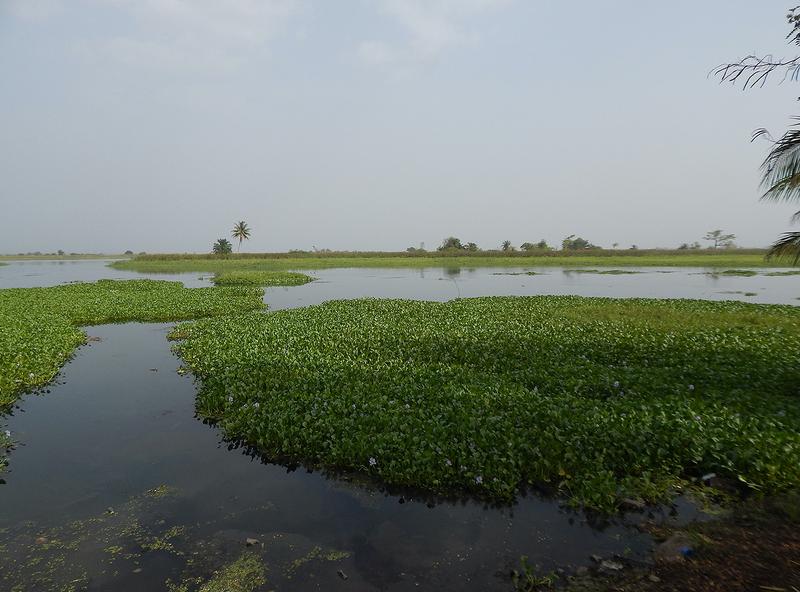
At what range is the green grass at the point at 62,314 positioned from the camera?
12.2 meters

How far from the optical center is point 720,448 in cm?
662

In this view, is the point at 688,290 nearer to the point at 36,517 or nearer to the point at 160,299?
the point at 160,299

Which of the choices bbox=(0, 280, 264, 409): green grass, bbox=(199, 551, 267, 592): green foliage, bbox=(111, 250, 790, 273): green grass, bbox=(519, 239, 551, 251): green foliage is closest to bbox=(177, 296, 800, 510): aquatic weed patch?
bbox=(199, 551, 267, 592): green foliage

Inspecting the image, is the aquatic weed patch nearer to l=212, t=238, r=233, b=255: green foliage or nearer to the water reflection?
the water reflection

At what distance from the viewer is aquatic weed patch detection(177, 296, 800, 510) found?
6578mm

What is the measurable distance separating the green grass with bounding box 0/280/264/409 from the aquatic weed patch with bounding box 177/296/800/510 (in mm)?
4097

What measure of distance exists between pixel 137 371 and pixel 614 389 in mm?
13194

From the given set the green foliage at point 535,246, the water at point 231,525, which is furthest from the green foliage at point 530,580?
the green foliage at point 535,246

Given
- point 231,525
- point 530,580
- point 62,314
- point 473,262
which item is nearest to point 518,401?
point 530,580

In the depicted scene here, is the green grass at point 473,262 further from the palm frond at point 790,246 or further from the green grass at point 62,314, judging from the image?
the palm frond at point 790,246

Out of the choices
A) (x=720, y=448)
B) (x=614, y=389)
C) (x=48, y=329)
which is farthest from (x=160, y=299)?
(x=720, y=448)

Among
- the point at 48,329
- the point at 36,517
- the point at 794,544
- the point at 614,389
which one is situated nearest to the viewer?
the point at 794,544

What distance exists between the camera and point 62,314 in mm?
21750

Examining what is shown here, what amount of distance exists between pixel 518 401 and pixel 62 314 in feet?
76.1
